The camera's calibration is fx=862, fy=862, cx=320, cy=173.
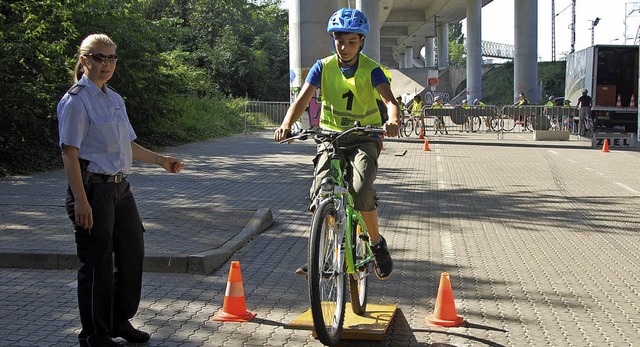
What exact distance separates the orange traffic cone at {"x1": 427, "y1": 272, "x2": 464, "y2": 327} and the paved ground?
94 millimetres

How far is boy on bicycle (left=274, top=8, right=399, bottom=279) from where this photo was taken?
19.0 feet

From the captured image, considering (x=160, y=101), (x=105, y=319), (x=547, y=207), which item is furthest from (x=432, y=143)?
(x=105, y=319)

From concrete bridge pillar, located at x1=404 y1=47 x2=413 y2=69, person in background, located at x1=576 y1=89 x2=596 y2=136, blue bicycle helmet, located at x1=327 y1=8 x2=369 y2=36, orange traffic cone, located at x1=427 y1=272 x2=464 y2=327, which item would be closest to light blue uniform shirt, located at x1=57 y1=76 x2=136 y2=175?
blue bicycle helmet, located at x1=327 y1=8 x2=369 y2=36

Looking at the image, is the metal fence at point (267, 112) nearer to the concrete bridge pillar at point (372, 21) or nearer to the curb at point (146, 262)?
the concrete bridge pillar at point (372, 21)

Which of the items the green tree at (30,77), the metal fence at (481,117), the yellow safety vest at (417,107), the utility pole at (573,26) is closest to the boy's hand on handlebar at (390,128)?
the green tree at (30,77)

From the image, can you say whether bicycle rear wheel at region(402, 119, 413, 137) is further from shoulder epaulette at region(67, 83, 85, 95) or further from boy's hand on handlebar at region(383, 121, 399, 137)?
shoulder epaulette at region(67, 83, 85, 95)

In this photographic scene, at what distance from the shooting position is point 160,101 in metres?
23.9

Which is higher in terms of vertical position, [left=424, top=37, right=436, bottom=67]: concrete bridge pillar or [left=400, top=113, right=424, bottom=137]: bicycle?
[left=424, top=37, right=436, bottom=67]: concrete bridge pillar

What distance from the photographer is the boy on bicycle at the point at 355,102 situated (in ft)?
19.0

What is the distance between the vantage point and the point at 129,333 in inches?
216

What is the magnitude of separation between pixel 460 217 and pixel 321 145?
634cm

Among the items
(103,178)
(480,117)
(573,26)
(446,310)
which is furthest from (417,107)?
(573,26)

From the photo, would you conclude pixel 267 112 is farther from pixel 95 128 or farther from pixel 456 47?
pixel 456 47

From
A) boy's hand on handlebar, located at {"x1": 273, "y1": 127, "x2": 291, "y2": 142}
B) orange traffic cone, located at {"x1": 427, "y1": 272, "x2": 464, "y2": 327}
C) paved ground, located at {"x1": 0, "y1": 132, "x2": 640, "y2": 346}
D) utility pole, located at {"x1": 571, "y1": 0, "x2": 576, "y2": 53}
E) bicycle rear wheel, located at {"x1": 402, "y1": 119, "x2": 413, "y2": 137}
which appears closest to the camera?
boy's hand on handlebar, located at {"x1": 273, "y1": 127, "x2": 291, "y2": 142}
